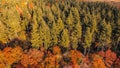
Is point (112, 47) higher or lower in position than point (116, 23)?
lower

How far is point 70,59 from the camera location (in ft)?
240

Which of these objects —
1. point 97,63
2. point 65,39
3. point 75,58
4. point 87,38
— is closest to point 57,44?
point 65,39

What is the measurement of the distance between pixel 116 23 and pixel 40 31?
34.2m

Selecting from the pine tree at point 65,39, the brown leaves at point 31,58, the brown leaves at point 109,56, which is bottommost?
the brown leaves at point 109,56

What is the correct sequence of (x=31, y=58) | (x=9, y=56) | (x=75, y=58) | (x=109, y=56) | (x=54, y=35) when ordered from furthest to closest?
(x=54, y=35), (x=109, y=56), (x=75, y=58), (x=31, y=58), (x=9, y=56)

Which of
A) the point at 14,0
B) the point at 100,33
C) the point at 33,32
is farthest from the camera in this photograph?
the point at 14,0

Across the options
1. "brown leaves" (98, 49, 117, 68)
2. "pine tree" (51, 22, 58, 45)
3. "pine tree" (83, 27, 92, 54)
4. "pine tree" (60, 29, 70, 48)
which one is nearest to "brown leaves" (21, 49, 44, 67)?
"pine tree" (51, 22, 58, 45)

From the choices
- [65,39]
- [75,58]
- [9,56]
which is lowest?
[75,58]

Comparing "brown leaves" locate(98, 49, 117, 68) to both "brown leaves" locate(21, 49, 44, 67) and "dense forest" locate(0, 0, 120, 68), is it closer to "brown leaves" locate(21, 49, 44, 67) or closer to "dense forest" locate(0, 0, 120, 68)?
"dense forest" locate(0, 0, 120, 68)

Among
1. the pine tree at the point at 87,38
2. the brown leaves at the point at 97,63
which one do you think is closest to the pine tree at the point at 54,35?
the pine tree at the point at 87,38

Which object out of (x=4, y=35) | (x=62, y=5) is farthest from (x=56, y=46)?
(x=62, y=5)

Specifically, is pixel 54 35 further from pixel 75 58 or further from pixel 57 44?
pixel 75 58

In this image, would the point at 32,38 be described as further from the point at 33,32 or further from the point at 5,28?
the point at 5,28

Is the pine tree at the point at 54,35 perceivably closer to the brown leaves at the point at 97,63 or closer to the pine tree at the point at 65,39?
the pine tree at the point at 65,39
